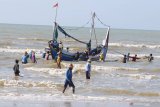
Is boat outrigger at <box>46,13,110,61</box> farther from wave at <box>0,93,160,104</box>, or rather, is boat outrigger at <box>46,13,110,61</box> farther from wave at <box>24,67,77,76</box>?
wave at <box>0,93,160,104</box>

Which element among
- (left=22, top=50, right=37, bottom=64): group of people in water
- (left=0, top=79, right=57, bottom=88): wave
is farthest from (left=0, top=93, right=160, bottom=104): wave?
(left=22, top=50, right=37, bottom=64): group of people in water

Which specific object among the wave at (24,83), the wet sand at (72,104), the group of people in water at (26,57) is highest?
the group of people in water at (26,57)

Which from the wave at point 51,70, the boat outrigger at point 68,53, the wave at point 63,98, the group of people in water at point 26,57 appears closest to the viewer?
the wave at point 63,98

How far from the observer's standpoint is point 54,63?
33.1 m

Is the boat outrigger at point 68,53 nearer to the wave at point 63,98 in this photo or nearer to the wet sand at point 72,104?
the wave at point 63,98

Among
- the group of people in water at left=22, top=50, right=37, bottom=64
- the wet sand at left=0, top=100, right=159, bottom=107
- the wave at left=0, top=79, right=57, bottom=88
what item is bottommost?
the wet sand at left=0, top=100, right=159, bottom=107

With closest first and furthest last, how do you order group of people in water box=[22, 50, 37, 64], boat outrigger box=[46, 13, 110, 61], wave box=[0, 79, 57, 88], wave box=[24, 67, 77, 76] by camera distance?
wave box=[0, 79, 57, 88], wave box=[24, 67, 77, 76], group of people in water box=[22, 50, 37, 64], boat outrigger box=[46, 13, 110, 61]

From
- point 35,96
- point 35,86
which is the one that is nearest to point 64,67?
point 35,86

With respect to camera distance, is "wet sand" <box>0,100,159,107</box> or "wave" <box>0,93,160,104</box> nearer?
"wet sand" <box>0,100,159,107</box>

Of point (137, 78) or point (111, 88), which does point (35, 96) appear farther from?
point (137, 78)

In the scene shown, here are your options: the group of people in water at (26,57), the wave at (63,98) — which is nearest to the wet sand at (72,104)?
the wave at (63,98)

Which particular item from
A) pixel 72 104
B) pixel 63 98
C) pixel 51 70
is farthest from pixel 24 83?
pixel 51 70

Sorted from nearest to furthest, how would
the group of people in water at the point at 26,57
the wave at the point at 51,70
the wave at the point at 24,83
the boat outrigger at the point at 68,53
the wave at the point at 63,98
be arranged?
the wave at the point at 63,98 → the wave at the point at 24,83 → the wave at the point at 51,70 → the group of people in water at the point at 26,57 → the boat outrigger at the point at 68,53

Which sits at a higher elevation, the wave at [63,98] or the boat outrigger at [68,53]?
the boat outrigger at [68,53]
